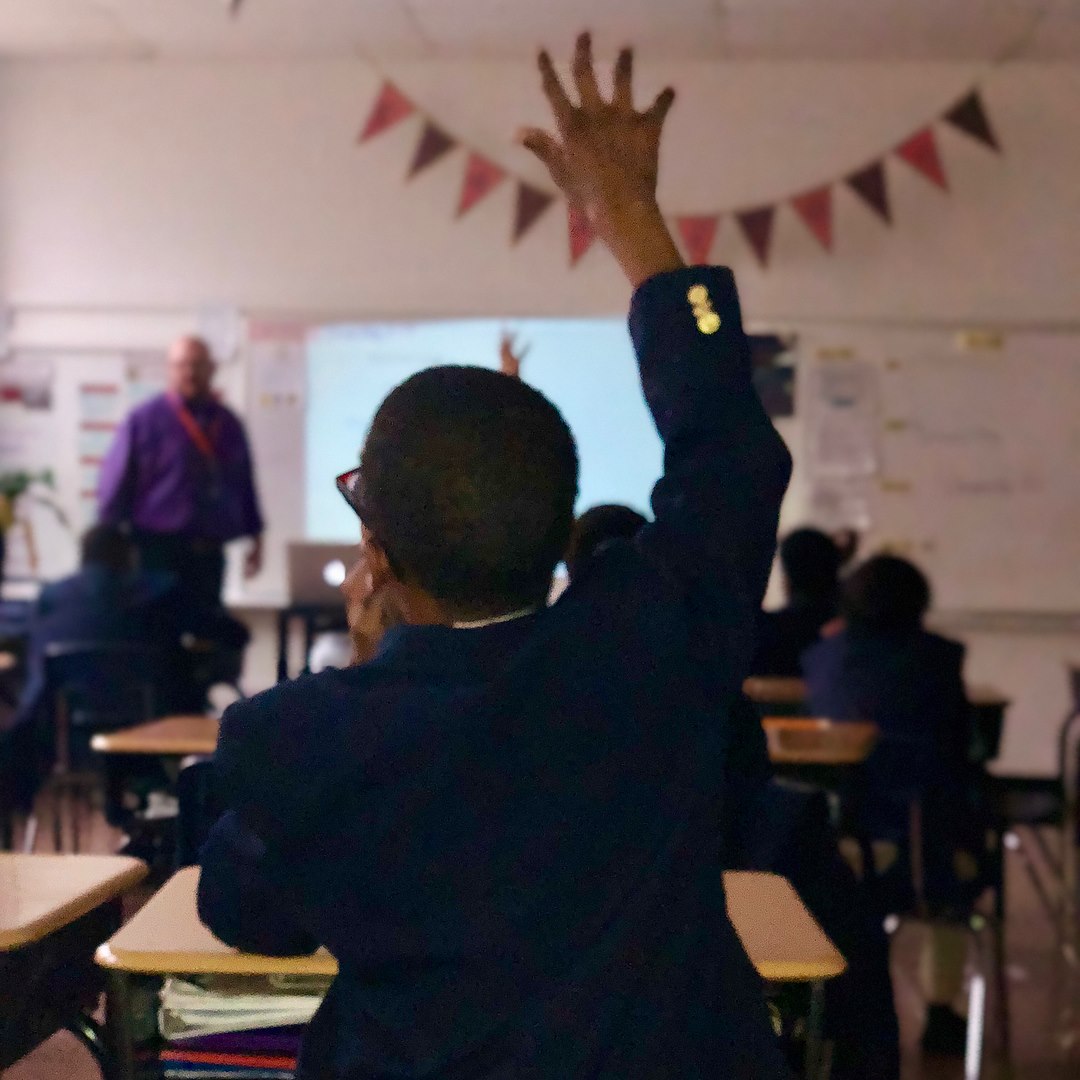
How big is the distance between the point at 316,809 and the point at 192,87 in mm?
5325

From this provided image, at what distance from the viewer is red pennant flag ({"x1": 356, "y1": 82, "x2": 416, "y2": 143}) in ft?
18.3

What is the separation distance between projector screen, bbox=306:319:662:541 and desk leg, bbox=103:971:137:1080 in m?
4.10

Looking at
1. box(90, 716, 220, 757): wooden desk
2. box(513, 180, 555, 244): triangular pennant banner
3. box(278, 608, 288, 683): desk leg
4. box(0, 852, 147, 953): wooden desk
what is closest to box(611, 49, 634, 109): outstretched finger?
box(0, 852, 147, 953): wooden desk

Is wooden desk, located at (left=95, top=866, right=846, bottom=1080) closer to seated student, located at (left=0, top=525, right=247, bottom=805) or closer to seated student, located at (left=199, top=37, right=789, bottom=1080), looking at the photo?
seated student, located at (left=199, top=37, right=789, bottom=1080)

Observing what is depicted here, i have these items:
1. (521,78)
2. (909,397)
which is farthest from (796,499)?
(521,78)

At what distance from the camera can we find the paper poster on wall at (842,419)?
18.0ft

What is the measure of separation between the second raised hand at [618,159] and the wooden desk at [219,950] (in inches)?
27.3

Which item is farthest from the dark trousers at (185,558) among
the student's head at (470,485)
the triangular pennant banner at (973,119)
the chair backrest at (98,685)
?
the student's head at (470,485)

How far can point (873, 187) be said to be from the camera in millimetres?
5449

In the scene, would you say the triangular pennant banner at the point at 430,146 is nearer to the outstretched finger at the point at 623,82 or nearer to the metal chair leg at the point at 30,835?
the metal chair leg at the point at 30,835

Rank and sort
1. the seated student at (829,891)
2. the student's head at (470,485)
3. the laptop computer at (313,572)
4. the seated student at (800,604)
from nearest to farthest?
the student's head at (470,485), the seated student at (829,891), the seated student at (800,604), the laptop computer at (313,572)

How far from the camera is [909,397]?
5.47 metres

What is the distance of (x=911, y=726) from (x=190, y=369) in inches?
124

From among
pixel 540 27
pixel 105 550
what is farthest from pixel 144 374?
pixel 540 27
